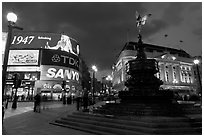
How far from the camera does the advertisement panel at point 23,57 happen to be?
52844 mm

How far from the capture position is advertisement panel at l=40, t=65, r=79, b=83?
54.2m

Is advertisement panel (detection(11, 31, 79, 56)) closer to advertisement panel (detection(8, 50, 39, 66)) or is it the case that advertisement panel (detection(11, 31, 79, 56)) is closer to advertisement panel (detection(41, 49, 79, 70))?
advertisement panel (detection(41, 49, 79, 70))

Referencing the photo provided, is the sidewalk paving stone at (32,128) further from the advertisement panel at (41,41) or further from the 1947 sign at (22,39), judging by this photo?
the 1947 sign at (22,39)

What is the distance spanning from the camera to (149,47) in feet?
224

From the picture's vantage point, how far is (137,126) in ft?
22.5

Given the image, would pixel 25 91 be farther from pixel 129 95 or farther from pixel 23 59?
pixel 129 95

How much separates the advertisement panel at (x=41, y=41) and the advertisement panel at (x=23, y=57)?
7.54 ft

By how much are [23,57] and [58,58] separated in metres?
11.4

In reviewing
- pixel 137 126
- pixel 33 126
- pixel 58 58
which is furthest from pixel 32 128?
pixel 58 58

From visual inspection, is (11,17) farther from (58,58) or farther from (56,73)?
(58,58)

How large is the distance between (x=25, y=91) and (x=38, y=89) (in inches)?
197

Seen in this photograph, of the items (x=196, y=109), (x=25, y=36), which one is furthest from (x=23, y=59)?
(x=196, y=109)

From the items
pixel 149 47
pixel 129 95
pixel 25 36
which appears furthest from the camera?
pixel 149 47

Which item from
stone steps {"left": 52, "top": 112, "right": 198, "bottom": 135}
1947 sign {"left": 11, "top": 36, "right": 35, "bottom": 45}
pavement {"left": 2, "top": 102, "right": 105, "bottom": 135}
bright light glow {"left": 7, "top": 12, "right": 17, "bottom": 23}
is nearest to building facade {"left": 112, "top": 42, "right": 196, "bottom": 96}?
1947 sign {"left": 11, "top": 36, "right": 35, "bottom": 45}
